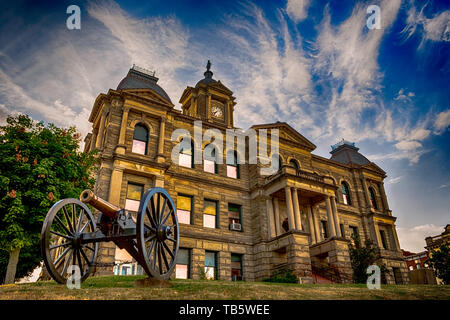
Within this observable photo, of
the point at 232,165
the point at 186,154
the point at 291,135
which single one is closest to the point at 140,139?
the point at 186,154

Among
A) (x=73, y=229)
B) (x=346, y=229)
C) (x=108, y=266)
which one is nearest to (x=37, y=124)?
(x=108, y=266)

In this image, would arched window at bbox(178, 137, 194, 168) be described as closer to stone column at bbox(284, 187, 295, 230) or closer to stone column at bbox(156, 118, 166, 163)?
stone column at bbox(156, 118, 166, 163)

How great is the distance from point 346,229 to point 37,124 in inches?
958

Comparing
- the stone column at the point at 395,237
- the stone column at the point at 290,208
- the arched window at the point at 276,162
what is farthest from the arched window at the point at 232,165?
the stone column at the point at 395,237

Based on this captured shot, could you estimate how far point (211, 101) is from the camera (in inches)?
1097

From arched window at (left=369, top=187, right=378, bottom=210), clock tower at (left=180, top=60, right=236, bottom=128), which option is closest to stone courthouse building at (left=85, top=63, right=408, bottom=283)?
clock tower at (left=180, top=60, right=236, bottom=128)

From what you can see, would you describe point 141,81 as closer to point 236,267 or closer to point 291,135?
point 291,135

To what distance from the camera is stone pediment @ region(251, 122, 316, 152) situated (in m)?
26.1

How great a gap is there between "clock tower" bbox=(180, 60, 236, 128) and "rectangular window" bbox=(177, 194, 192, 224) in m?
8.18

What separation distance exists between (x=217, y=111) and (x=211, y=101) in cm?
104

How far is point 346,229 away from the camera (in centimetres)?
2777
